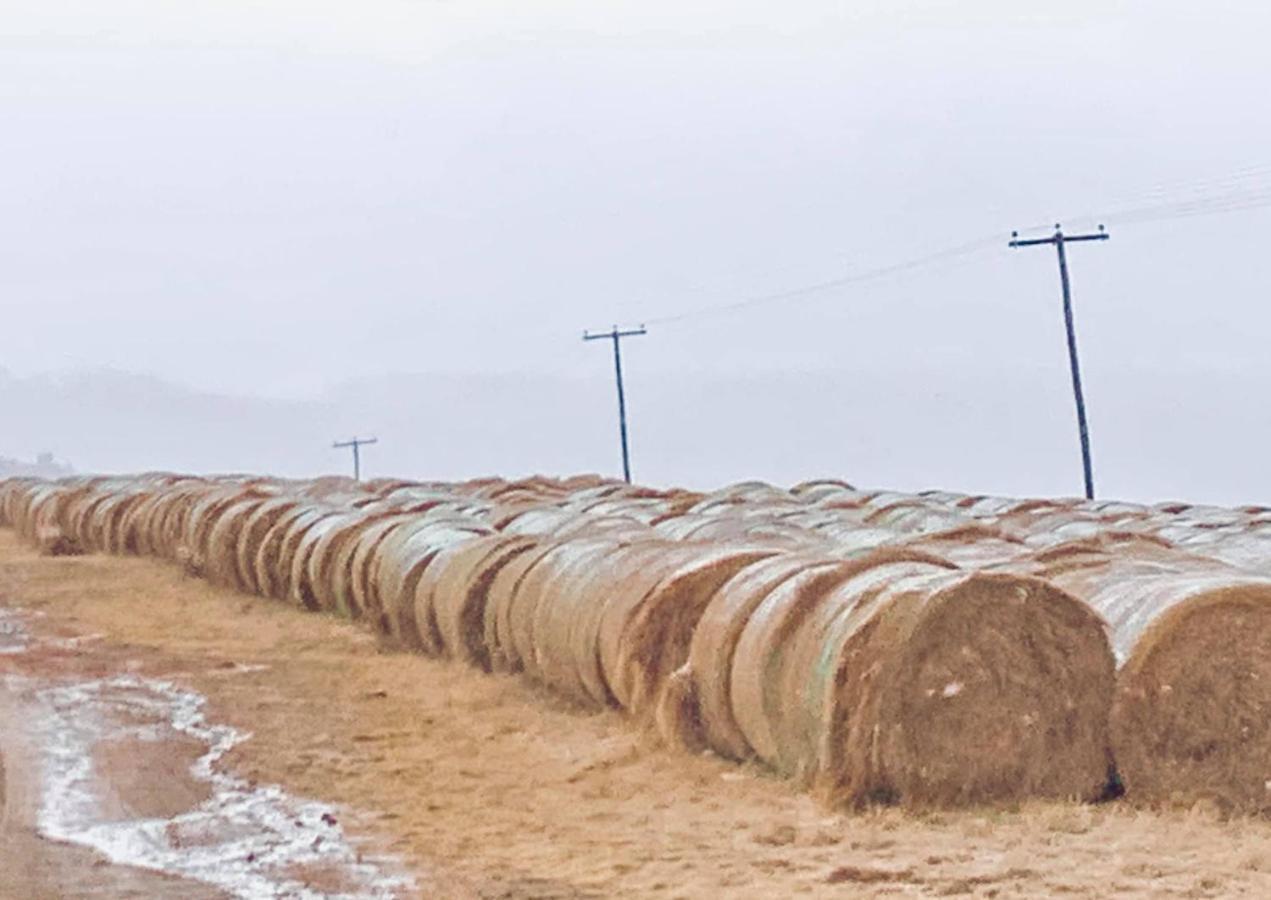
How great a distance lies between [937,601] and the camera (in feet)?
34.8

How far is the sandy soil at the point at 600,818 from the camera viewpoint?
29.6ft

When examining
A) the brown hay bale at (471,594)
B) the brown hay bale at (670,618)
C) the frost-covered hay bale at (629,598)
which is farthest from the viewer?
the brown hay bale at (471,594)

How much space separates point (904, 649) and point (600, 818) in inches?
79.0

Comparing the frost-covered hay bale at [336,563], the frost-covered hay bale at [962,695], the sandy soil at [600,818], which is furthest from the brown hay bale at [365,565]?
the frost-covered hay bale at [962,695]

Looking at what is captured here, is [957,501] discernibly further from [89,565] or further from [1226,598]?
[1226,598]

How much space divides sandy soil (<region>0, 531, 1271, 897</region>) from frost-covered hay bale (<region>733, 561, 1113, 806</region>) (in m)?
0.24

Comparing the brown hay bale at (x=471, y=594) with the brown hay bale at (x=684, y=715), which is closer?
the brown hay bale at (x=684, y=715)

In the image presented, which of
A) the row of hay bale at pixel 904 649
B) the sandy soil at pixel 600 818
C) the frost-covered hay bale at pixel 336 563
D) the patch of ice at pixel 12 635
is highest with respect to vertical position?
the frost-covered hay bale at pixel 336 563

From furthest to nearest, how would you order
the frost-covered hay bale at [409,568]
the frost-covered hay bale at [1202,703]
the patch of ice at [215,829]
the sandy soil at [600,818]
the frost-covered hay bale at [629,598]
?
the frost-covered hay bale at [409,568], the frost-covered hay bale at [629,598], the frost-covered hay bale at [1202,703], the patch of ice at [215,829], the sandy soil at [600,818]

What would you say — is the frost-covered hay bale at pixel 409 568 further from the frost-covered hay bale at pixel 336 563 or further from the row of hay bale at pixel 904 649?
the frost-covered hay bale at pixel 336 563

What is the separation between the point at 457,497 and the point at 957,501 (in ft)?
25.6

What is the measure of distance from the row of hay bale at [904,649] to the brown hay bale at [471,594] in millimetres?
29

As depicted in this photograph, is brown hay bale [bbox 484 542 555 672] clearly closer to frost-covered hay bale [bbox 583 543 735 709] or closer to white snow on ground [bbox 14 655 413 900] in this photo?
frost-covered hay bale [bbox 583 543 735 709]

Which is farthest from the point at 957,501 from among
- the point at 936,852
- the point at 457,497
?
the point at 936,852
